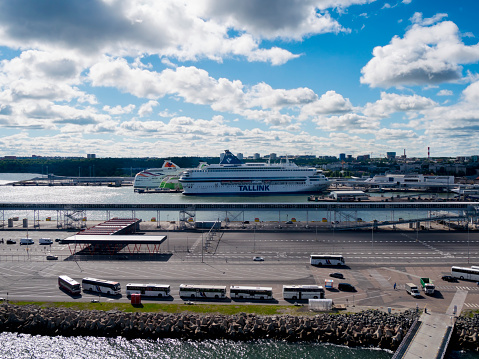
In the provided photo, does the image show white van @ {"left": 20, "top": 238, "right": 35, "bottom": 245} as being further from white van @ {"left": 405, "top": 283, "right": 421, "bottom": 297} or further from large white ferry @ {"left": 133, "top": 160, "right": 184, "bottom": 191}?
large white ferry @ {"left": 133, "top": 160, "right": 184, "bottom": 191}

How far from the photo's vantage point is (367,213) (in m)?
53.6

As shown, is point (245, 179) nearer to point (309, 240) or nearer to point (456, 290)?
point (309, 240)

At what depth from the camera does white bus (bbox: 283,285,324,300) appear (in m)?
19.0

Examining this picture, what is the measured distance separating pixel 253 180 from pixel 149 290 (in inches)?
2314

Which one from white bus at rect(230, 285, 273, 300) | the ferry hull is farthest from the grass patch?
the ferry hull

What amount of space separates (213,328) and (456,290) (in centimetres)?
1362

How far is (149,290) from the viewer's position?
64.2 ft

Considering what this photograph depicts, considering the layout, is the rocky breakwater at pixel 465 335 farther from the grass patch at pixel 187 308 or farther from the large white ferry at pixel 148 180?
the large white ferry at pixel 148 180

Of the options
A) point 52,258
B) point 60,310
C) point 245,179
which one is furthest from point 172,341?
point 245,179

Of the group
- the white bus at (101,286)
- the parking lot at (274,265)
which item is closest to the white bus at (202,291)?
the parking lot at (274,265)

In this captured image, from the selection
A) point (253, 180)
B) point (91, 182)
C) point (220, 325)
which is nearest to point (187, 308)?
point (220, 325)

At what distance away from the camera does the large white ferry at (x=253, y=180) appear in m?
77.0

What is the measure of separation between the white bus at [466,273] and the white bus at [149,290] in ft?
55.7

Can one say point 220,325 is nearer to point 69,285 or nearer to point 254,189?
point 69,285
